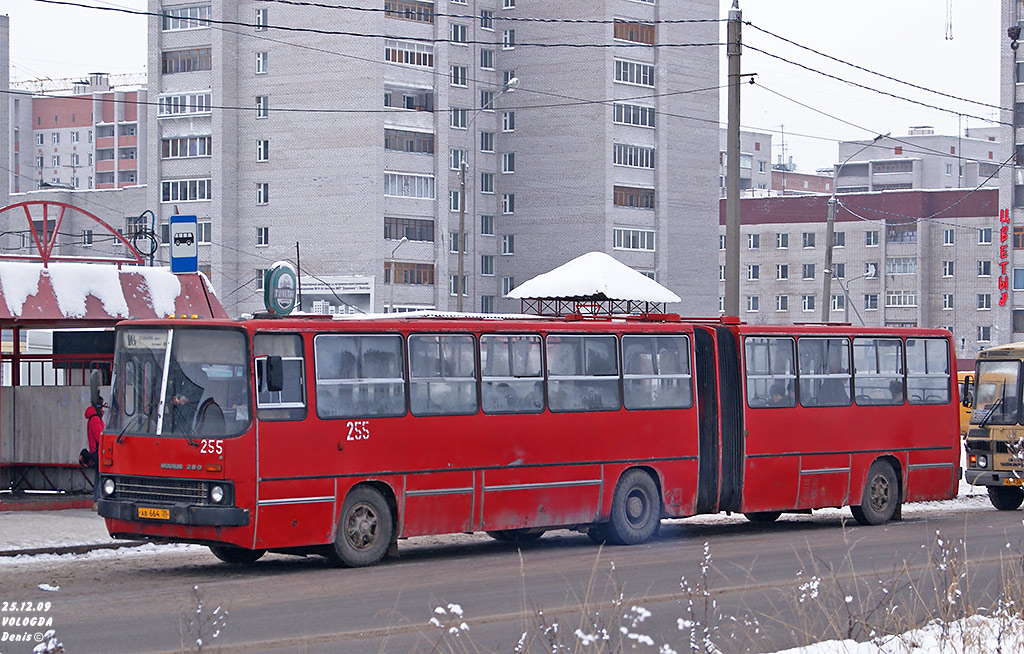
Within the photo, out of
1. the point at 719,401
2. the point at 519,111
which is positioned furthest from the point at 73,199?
the point at 719,401

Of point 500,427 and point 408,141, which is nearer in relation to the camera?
point 500,427

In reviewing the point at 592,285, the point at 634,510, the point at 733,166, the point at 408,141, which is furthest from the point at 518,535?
the point at 408,141

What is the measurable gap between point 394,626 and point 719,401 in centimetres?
921

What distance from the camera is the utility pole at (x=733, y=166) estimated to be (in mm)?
24266

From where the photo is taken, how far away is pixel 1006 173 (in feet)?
304

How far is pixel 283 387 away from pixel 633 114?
74672 millimetres

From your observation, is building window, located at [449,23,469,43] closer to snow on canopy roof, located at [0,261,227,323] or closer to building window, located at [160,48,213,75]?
building window, located at [160,48,213,75]

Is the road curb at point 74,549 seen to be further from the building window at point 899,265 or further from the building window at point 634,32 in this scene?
the building window at point 899,265

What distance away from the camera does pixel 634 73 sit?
87.6m

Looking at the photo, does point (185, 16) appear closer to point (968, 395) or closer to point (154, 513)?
point (968, 395)

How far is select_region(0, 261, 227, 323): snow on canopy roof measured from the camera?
65.5ft

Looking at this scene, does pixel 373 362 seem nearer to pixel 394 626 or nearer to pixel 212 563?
pixel 212 563

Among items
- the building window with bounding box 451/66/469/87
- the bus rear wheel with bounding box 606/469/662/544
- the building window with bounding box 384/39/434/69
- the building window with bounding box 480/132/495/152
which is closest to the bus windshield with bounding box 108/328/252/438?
the bus rear wheel with bounding box 606/469/662/544

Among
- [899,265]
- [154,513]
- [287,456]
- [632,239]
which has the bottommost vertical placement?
[154,513]
